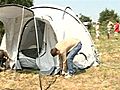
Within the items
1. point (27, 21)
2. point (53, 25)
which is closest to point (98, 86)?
point (53, 25)

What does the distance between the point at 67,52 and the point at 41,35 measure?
4.93ft

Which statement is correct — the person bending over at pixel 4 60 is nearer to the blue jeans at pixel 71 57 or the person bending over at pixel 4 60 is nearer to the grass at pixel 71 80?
the grass at pixel 71 80

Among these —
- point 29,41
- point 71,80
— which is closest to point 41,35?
point 29,41

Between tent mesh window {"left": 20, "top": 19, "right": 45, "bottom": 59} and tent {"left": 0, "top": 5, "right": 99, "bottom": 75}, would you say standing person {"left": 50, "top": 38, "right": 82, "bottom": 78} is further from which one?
tent mesh window {"left": 20, "top": 19, "right": 45, "bottom": 59}

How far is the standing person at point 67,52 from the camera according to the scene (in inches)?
409

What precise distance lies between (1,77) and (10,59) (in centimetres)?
112

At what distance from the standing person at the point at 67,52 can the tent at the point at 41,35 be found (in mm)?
399

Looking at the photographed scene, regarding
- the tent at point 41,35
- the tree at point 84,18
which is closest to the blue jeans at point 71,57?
the tent at point 41,35

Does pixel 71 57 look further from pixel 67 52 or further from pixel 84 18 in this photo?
pixel 84 18

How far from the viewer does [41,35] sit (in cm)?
1180

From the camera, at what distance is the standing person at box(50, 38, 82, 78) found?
34.1ft

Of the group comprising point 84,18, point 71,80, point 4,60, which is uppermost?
point 84,18

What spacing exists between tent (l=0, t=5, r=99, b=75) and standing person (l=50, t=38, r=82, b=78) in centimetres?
40

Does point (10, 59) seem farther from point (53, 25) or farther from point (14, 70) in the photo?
point (53, 25)
